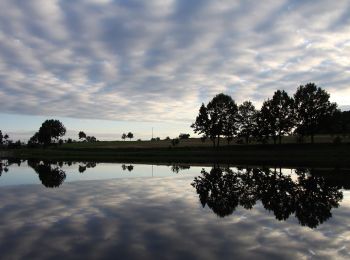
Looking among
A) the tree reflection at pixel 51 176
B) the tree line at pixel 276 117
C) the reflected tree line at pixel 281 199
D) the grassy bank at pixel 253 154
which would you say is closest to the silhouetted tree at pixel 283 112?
the tree line at pixel 276 117

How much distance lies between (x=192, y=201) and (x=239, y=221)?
6.11 m

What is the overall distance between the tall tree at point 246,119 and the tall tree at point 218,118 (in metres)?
2.15

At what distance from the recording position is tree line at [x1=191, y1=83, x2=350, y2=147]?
9875 cm

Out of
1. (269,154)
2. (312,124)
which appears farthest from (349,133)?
(269,154)

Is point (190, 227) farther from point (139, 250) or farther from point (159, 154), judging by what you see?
point (159, 154)

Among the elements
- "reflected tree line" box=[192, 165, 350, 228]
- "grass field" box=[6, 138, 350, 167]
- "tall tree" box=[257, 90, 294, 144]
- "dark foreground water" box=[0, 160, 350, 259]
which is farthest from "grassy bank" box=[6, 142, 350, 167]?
"dark foreground water" box=[0, 160, 350, 259]

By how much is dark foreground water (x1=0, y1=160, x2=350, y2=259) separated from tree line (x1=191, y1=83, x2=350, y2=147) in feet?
255

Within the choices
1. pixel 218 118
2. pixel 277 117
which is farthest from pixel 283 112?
pixel 218 118

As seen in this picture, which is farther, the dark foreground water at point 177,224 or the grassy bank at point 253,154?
the grassy bank at point 253,154

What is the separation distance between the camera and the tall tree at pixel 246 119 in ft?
370

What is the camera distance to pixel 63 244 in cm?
1186

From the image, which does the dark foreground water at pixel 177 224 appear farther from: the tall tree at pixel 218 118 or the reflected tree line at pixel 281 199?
the tall tree at pixel 218 118

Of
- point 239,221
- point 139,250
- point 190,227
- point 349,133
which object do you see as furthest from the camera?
point 349,133

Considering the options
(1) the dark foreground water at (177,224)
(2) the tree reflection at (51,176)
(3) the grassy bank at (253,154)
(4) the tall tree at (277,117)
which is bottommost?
(1) the dark foreground water at (177,224)
